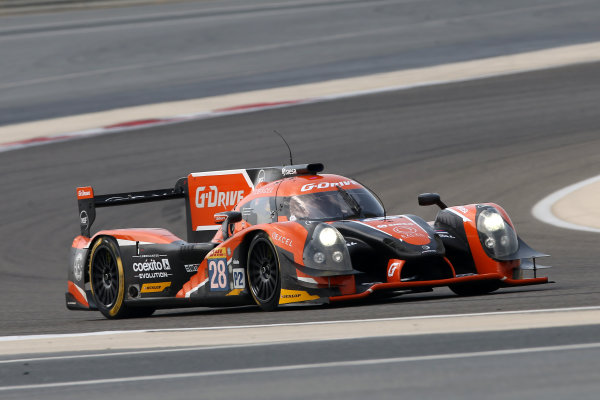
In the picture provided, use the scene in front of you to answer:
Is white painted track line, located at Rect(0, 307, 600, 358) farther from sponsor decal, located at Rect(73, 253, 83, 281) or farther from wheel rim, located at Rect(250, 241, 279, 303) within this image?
sponsor decal, located at Rect(73, 253, 83, 281)

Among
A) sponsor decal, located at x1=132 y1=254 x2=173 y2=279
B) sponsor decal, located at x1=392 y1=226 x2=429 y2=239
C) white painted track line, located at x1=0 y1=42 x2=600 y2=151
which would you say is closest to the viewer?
sponsor decal, located at x1=392 y1=226 x2=429 y2=239

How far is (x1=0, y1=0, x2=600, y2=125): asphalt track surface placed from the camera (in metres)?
29.4

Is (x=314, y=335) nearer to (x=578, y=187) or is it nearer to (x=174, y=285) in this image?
(x=174, y=285)

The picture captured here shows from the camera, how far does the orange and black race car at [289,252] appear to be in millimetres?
9727

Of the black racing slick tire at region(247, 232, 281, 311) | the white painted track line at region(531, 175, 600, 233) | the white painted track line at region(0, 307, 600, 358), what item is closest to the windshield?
the black racing slick tire at region(247, 232, 281, 311)

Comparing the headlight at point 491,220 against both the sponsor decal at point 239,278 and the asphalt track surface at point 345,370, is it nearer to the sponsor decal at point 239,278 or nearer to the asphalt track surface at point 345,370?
the sponsor decal at point 239,278

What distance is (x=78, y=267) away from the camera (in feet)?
40.0

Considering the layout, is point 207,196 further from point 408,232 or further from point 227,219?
point 408,232

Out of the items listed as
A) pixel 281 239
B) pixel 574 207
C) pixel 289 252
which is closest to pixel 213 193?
pixel 281 239

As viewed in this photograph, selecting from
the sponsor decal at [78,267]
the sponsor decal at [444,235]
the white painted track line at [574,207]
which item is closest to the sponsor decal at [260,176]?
the sponsor decal at [78,267]

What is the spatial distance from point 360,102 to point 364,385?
19.5 meters

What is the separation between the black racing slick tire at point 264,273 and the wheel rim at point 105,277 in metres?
2.06

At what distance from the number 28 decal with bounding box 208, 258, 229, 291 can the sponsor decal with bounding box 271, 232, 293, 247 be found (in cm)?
80

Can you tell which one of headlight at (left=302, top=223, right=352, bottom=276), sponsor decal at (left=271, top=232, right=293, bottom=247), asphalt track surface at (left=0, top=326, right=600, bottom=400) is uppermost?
sponsor decal at (left=271, top=232, right=293, bottom=247)
